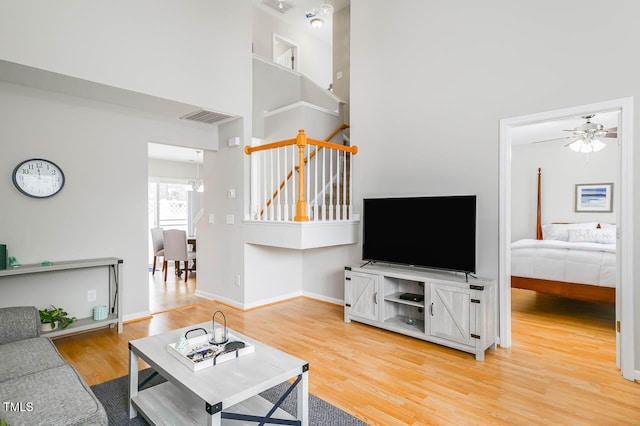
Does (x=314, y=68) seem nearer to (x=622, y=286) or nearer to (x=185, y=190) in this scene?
(x=185, y=190)

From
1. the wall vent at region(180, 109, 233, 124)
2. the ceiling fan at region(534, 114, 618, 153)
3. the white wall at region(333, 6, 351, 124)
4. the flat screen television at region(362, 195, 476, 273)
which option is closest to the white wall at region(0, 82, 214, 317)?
the wall vent at region(180, 109, 233, 124)

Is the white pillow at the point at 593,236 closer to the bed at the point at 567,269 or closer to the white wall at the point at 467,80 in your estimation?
the bed at the point at 567,269

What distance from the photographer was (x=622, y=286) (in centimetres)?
274

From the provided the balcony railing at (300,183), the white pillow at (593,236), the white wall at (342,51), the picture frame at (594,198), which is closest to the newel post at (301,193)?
the balcony railing at (300,183)

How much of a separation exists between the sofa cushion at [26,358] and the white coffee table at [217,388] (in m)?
0.42

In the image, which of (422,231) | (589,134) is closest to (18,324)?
(422,231)

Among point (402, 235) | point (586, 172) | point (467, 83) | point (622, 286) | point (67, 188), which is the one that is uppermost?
point (467, 83)

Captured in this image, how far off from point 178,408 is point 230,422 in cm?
35

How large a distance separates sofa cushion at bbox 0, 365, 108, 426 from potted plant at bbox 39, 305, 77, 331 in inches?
71.3

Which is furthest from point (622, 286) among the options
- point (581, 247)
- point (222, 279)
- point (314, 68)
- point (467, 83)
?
point (314, 68)

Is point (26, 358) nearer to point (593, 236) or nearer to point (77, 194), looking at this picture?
point (77, 194)

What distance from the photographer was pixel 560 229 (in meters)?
6.27

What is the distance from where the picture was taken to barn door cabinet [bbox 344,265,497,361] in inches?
121

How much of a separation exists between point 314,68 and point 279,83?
6.70ft
